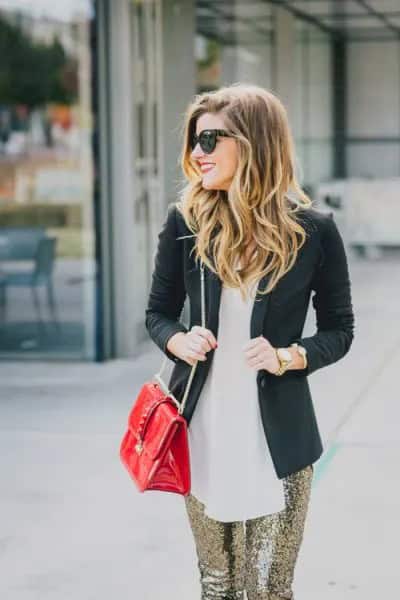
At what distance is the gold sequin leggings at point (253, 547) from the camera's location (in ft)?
9.93

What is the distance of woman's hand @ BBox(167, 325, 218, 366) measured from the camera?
9.30ft

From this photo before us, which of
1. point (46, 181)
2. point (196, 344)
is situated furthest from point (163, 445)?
point (46, 181)

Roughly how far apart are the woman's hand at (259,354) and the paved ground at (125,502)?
1.75 metres

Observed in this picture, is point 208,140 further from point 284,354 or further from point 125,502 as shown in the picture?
point 125,502

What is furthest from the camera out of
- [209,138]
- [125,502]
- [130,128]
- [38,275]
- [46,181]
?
[46,181]

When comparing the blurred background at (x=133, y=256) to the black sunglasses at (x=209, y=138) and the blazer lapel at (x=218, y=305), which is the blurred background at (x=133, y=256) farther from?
the black sunglasses at (x=209, y=138)

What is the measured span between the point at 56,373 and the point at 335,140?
11.0 meters

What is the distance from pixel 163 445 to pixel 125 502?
2665mm

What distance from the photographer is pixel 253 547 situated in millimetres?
3045

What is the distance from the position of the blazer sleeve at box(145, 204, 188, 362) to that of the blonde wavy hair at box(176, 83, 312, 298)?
0.09m

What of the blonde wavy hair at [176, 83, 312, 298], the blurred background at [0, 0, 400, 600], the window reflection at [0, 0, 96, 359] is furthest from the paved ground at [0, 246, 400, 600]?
the blonde wavy hair at [176, 83, 312, 298]

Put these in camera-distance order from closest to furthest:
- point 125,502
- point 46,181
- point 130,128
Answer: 1. point 125,502
2. point 130,128
3. point 46,181

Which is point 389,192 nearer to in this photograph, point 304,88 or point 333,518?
point 304,88

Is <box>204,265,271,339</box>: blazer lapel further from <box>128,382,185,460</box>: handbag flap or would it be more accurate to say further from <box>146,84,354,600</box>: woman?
<box>128,382,185,460</box>: handbag flap
